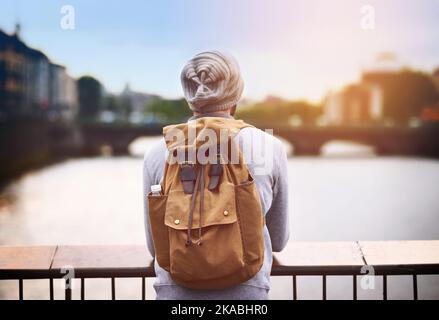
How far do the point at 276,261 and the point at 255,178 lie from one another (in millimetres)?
320

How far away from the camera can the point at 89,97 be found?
43.4 metres

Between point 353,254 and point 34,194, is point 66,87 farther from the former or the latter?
point 353,254

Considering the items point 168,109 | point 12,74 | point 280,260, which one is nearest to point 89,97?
point 168,109

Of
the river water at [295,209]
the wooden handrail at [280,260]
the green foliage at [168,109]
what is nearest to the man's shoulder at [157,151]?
the wooden handrail at [280,260]

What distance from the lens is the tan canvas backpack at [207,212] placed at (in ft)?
3.91

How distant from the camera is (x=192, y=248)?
1192mm

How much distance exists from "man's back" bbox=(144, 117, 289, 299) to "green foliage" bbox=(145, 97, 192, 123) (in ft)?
133

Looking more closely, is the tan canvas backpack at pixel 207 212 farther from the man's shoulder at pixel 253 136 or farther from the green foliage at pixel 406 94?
the green foliage at pixel 406 94

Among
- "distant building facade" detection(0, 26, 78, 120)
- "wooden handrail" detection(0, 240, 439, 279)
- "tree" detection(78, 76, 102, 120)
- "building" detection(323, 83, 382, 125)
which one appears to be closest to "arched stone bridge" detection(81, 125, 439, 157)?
"distant building facade" detection(0, 26, 78, 120)

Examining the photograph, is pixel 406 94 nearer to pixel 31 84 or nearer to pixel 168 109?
pixel 168 109

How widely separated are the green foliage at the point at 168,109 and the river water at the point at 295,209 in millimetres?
14711

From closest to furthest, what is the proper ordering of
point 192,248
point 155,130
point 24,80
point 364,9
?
point 192,248 → point 364,9 → point 155,130 → point 24,80
